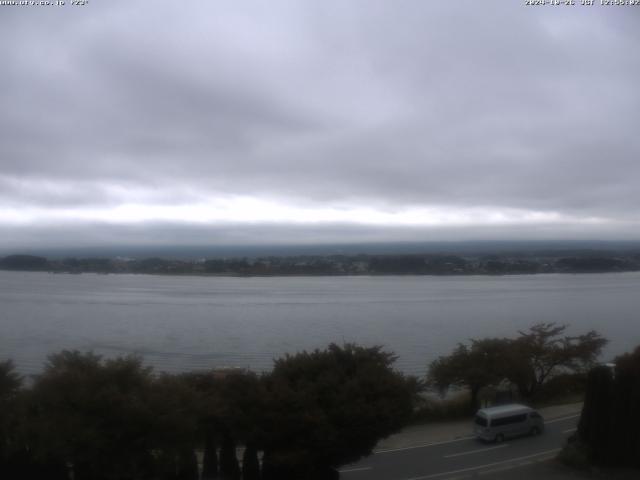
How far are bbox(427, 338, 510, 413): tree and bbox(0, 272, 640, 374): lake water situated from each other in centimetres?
527

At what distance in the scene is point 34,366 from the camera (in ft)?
78.2

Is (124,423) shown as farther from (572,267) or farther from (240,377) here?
(572,267)

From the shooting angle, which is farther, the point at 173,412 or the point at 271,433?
the point at 271,433

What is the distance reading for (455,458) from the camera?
12344mm

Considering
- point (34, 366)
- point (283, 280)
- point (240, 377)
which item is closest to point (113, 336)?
point (34, 366)

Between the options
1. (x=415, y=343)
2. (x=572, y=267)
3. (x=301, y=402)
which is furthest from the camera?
(x=572, y=267)

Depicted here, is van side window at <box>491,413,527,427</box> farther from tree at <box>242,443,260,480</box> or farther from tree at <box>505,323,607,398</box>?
tree at <box>242,443,260,480</box>

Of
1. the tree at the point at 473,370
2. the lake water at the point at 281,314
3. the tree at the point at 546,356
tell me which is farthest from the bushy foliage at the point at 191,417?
the lake water at the point at 281,314

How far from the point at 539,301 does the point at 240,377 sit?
43.1 m

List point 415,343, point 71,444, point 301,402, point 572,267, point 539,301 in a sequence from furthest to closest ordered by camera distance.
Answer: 1. point 572,267
2. point 539,301
3. point 415,343
4. point 301,402
5. point 71,444

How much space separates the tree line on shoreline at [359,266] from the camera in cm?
6178

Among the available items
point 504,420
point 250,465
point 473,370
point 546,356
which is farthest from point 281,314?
point 250,465

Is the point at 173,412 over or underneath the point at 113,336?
over

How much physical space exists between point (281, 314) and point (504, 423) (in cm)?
2801
